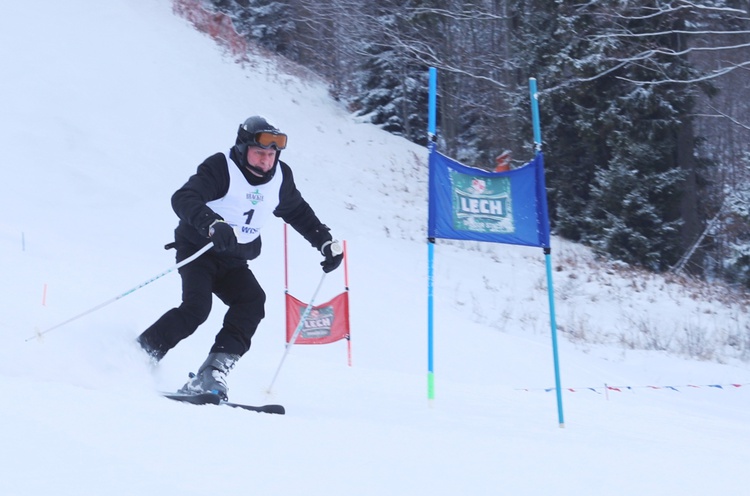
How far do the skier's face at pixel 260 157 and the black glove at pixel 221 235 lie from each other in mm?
520

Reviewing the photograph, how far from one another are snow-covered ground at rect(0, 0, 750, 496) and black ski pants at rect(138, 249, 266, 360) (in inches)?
7.8

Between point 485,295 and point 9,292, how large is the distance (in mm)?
7439

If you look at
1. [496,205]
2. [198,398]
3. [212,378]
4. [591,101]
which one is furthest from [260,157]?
[591,101]

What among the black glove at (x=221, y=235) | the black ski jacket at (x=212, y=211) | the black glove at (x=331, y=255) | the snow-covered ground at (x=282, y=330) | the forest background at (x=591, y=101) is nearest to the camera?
the snow-covered ground at (x=282, y=330)

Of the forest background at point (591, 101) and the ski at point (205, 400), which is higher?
the forest background at point (591, 101)

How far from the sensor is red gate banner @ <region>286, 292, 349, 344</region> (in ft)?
27.6

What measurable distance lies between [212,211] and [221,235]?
0.23 metres

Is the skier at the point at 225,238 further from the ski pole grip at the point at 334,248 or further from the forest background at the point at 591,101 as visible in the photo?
the forest background at the point at 591,101

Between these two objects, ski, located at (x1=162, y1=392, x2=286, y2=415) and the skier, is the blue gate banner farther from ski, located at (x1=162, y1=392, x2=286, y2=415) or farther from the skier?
ski, located at (x1=162, y1=392, x2=286, y2=415)

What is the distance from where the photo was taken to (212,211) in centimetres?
419

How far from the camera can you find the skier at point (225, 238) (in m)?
4.28

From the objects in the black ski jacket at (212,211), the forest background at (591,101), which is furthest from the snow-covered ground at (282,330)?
the forest background at (591,101)

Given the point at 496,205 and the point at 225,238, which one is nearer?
the point at 225,238

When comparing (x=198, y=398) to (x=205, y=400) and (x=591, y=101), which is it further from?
(x=591, y=101)
